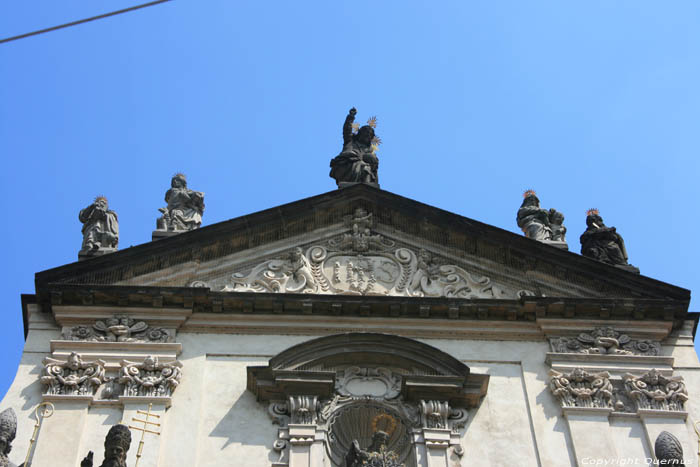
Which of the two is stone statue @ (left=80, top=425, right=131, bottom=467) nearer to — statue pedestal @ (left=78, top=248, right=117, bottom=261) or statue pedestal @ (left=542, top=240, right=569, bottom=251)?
statue pedestal @ (left=78, top=248, right=117, bottom=261)

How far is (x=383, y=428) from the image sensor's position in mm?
15641

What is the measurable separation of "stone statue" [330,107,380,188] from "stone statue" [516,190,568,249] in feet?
7.69

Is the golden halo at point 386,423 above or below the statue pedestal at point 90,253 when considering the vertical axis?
below

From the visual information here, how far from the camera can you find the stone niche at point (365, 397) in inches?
602

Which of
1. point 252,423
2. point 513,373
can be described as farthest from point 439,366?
point 252,423

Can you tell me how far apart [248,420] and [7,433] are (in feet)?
9.65

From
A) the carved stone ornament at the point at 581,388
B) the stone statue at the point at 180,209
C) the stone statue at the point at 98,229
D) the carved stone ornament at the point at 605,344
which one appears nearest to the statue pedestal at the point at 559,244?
the carved stone ornament at the point at 605,344

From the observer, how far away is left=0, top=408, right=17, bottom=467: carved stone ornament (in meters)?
14.2

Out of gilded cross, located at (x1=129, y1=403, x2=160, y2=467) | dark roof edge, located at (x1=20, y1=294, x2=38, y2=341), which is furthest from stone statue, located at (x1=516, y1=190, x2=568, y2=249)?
dark roof edge, located at (x1=20, y1=294, x2=38, y2=341)

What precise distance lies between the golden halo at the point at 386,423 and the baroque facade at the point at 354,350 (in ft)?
0.09

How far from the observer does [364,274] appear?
17.9 metres


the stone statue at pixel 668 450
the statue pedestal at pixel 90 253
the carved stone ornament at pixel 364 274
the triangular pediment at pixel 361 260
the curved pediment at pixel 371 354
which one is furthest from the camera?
the statue pedestal at pixel 90 253

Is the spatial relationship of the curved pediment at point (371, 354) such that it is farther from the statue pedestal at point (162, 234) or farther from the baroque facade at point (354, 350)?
the statue pedestal at point (162, 234)

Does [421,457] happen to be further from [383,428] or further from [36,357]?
[36,357]
